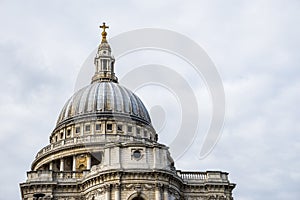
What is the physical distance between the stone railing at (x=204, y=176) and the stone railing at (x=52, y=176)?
12250mm

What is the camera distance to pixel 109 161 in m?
69.7

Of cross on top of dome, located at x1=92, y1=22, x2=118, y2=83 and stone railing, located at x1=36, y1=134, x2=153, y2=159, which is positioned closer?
stone railing, located at x1=36, y1=134, x2=153, y2=159

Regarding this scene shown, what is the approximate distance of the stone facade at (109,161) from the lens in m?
68.2

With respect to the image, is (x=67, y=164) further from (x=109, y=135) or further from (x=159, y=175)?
(x=159, y=175)

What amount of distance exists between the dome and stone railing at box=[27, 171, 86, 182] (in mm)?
17264

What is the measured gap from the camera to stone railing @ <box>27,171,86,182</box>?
72.6 meters

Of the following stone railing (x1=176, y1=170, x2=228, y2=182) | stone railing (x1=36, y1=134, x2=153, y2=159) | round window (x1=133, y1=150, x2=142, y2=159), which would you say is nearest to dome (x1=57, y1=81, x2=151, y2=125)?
stone railing (x1=36, y1=134, x2=153, y2=159)

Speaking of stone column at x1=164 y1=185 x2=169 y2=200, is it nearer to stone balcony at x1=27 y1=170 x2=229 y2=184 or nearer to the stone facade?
the stone facade

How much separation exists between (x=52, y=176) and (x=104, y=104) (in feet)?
69.5

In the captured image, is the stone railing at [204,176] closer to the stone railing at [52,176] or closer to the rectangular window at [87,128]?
the stone railing at [52,176]

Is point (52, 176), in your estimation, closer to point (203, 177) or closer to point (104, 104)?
point (203, 177)

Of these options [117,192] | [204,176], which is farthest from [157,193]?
[204,176]

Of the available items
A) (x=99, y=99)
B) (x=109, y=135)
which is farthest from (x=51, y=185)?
(x=99, y=99)

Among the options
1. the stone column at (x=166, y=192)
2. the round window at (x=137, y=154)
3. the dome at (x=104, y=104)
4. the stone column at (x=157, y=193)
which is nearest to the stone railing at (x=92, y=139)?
the dome at (x=104, y=104)
